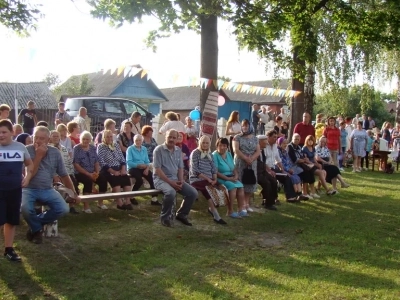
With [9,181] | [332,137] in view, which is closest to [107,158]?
Result: [9,181]

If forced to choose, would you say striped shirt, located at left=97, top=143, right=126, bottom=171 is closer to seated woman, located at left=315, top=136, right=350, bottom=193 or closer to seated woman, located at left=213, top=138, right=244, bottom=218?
seated woman, located at left=213, top=138, right=244, bottom=218

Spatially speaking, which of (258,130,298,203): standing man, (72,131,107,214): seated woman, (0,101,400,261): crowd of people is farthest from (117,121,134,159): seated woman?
(258,130,298,203): standing man

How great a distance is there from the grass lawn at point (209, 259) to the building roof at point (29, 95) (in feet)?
93.3

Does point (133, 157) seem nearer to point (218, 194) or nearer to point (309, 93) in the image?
point (218, 194)

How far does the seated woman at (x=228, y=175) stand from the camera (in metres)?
8.74

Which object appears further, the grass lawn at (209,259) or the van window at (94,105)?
the van window at (94,105)

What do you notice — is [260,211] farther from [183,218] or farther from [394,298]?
[394,298]

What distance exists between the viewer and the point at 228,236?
740 centimetres

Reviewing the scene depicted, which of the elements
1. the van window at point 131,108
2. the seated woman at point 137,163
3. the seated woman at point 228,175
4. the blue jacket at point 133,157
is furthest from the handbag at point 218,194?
the van window at point 131,108

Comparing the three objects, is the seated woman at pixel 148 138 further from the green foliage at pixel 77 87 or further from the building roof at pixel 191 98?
the building roof at pixel 191 98

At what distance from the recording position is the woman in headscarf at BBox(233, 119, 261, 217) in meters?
9.33

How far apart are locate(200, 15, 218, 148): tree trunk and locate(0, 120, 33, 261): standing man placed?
5972 millimetres

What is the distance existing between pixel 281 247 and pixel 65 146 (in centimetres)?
411

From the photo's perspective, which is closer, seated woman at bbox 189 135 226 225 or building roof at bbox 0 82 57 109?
seated woman at bbox 189 135 226 225
